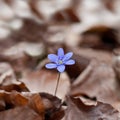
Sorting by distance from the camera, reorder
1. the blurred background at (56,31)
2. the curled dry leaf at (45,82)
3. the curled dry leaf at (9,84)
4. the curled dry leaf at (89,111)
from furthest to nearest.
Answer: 1. the blurred background at (56,31)
2. the curled dry leaf at (45,82)
3. the curled dry leaf at (9,84)
4. the curled dry leaf at (89,111)

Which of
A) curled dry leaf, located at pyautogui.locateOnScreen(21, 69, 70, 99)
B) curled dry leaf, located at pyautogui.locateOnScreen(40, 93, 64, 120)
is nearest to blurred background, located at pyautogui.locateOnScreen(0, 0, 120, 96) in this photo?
curled dry leaf, located at pyautogui.locateOnScreen(21, 69, 70, 99)

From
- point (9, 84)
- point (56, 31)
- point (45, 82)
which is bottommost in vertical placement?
point (56, 31)

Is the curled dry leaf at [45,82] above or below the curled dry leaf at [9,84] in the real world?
below

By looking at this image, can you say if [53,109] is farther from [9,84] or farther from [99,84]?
[99,84]

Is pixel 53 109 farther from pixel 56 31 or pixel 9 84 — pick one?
pixel 56 31

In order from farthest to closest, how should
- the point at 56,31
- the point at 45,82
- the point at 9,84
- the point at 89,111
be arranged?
1. the point at 56,31
2. the point at 45,82
3. the point at 9,84
4. the point at 89,111

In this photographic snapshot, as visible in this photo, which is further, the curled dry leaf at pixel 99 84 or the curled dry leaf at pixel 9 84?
the curled dry leaf at pixel 99 84

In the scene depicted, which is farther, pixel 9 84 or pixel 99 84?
pixel 99 84

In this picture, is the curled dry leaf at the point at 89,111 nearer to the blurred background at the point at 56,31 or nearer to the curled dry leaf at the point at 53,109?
the curled dry leaf at the point at 53,109

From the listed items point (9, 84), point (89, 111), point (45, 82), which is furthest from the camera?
point (45, 82)

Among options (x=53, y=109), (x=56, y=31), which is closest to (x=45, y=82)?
(x=53, y=109)

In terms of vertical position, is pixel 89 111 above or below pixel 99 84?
above

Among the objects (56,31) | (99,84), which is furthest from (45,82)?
(56,31)

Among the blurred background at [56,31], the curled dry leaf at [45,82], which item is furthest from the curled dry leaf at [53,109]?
the blurred background at [56,31]
